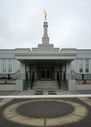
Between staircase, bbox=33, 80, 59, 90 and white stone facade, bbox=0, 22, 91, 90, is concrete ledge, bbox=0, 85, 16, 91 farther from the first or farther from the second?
staircase, bbox=33, 80, 59, 90

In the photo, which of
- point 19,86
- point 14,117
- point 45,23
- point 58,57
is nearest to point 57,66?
point 58,57

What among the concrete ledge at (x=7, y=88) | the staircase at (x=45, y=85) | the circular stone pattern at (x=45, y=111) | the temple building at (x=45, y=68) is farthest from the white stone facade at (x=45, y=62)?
the circular stone pattern at (x=45, y=111)

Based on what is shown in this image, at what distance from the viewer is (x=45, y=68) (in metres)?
24.8

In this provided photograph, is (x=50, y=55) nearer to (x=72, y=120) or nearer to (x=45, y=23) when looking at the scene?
(x=72, y=120)

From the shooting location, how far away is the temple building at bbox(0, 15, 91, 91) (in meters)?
16.9

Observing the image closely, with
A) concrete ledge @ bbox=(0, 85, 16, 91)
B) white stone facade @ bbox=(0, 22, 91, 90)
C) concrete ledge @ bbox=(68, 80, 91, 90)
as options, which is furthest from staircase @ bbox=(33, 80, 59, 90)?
concrete ledge @ bbox=(0, 85, 16, 91)

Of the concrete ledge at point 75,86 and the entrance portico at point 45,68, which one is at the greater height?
the entrance portico at point 45,68

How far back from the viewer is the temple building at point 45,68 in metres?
16.9

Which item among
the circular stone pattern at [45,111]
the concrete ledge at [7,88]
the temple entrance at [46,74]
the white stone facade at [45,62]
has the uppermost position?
the white stone facade at [45,62]

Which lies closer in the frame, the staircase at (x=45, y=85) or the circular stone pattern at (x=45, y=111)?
the circular stone pattern at (x=45, y=111)

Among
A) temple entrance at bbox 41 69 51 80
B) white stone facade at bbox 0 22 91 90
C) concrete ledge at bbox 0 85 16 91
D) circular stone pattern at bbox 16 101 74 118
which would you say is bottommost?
concrete ledge at bbox 0 85 16 91

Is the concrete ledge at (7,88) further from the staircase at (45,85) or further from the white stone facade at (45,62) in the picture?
the staircase at (45,85)

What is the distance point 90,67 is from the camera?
30859mm

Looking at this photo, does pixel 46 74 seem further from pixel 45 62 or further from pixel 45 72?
pixel 45 62
